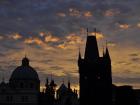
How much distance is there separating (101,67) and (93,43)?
6.13m

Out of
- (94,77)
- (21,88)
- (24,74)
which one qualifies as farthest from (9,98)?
(94,77)

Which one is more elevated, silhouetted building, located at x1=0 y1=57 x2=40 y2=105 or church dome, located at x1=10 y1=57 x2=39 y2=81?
church dome, located at x1=10 y1=57 x2=39 y2=81

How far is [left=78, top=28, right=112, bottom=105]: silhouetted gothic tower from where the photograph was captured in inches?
3551

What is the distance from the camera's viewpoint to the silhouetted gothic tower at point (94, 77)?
90.2m

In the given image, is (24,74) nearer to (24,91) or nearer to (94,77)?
(24,91)

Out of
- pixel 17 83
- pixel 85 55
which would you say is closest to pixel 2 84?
pixel 17 83

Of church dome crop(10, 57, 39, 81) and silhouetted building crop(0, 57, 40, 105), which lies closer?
church dome crop(10, 57, 39, 81)

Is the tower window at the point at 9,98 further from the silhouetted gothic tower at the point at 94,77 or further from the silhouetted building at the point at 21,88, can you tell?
the silhouetted gothic tower at the point at 94,77

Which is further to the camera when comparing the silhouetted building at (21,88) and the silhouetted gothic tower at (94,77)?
the silhouetted building at (21,88)

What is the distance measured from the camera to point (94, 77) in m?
91.3

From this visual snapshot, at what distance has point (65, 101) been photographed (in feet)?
443

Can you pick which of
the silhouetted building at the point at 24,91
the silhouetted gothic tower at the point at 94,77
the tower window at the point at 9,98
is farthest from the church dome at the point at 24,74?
the silhouetted gothic tower at the point at 94,77

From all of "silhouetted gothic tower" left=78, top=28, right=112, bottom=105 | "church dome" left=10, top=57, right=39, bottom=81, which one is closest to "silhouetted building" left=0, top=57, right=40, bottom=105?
"church dome" left=10, top=57, right=39, bottom=81

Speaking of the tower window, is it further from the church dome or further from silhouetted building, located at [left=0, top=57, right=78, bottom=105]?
the church dome
